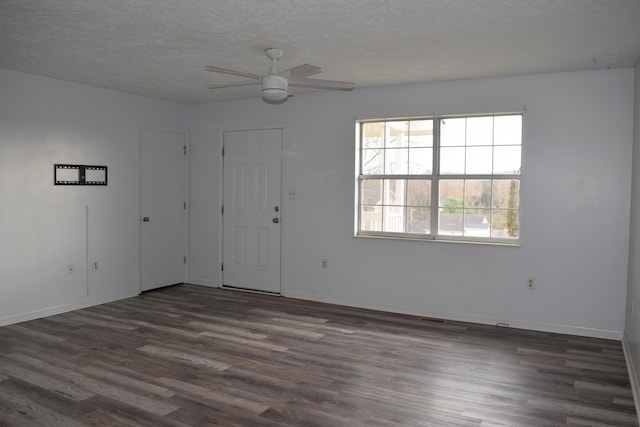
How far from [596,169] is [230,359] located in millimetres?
3686

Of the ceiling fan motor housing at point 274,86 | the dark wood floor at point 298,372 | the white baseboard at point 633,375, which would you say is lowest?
the dark wood floor at point 298,372

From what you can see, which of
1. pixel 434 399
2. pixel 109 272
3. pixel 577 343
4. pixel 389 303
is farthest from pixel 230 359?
pixel 577 343

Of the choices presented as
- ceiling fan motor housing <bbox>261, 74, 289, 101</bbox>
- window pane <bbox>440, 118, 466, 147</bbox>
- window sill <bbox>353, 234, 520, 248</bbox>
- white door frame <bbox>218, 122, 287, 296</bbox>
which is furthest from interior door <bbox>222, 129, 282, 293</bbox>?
ceiling fan motor housing <bbox>261, 74, 289, 101</bbox>

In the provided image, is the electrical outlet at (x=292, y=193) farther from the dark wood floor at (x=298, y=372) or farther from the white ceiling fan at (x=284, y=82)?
the white ceiling fan at (x=284, y=82)

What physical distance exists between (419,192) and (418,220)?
308mm

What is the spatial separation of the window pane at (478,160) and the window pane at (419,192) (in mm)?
462

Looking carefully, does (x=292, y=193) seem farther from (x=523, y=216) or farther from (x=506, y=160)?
(x=523, y=216)

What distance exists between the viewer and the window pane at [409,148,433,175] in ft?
17.8

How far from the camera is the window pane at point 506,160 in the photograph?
500 centimetres

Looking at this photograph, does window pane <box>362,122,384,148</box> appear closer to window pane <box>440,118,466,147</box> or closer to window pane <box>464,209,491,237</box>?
window pane <box>440,118,466,147</box>

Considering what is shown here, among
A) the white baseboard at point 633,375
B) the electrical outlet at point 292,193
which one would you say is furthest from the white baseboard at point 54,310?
the white baseboard at point 633,375

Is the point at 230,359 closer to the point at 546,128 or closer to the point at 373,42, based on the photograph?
the point at 373,42

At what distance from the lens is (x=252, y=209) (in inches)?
257

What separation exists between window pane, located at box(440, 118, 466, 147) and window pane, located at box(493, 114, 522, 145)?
1.08ft
